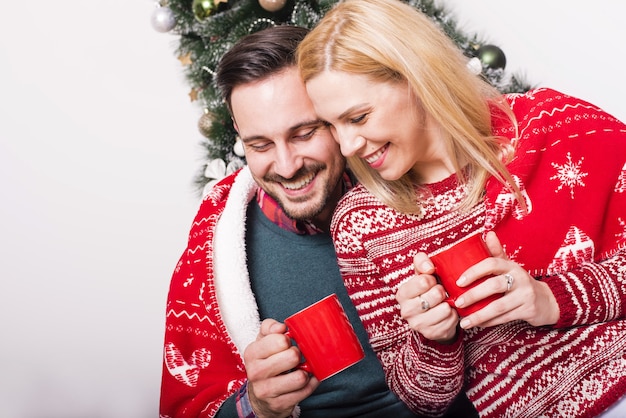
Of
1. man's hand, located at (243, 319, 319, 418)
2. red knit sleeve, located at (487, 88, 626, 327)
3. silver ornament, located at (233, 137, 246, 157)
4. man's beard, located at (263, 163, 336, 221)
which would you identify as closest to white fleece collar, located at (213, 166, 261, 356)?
man's beard, located at (263, 163, 336, 221)

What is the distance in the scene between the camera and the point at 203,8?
6.15 feet

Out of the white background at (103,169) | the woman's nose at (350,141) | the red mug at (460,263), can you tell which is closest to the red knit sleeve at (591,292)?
the red mug at (460,263)

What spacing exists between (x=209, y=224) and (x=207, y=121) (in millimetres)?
551

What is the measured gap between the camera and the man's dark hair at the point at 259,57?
1.45m

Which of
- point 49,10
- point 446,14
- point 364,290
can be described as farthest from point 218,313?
point 49,10

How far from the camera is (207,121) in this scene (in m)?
2.03

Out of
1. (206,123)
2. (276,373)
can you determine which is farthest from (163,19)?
(276,373)

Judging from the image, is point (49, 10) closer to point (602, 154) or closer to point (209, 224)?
point (209, 224)

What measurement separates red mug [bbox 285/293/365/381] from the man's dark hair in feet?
1.98

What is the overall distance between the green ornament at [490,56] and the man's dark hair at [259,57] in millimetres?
620

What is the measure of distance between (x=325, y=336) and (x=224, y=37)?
115 centimetres

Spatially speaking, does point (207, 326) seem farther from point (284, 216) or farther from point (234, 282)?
point (284, 216)

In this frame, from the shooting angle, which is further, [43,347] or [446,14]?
[43,347]

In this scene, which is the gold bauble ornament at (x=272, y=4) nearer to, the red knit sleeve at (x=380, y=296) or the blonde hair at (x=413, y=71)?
the blonde hair at (x=413, y=71)
